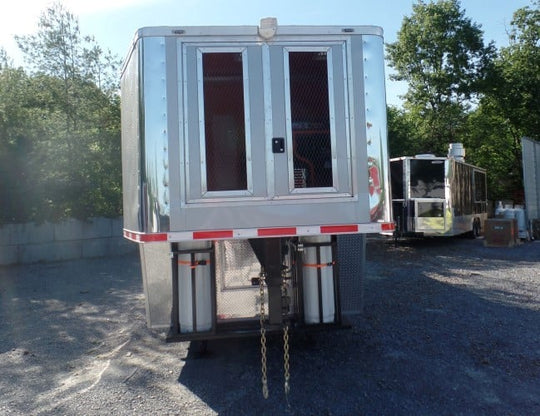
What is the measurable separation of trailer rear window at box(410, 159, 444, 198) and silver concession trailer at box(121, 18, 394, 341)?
27.5 feet

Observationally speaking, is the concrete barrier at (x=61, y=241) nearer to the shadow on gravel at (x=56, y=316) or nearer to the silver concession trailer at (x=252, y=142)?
the shadow on gravel at (x=56, y=316)

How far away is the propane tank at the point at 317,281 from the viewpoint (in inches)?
162

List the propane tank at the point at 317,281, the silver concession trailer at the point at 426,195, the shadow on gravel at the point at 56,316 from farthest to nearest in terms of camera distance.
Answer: the silver concession trailer at the point at 426,195 < the shadow on gravel at the point at 56,316 < the propane tank at the point at 317,281

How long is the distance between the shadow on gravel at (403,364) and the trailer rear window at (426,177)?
4849 mm

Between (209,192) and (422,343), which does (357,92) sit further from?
(422,343)

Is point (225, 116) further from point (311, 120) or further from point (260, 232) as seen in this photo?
point (260, 232)

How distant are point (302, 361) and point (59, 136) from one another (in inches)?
359

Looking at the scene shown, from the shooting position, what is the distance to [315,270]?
4.14 meters

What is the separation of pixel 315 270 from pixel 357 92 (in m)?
1.58

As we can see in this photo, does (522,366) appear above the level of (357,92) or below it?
below

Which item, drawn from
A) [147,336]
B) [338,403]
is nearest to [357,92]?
[338,403]

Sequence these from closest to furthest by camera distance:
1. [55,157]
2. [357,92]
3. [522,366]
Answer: [357,92], [522,366], [55,157]

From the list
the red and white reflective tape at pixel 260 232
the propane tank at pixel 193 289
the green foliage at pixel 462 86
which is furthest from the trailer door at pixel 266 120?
the green foliage at pixel 462 86

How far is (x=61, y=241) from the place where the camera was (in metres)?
10.7
